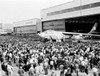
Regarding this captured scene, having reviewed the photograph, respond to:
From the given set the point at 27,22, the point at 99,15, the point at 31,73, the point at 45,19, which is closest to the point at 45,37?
the point at 99,15

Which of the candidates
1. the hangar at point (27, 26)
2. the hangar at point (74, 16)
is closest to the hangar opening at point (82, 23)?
the hangar at point (74, 16)

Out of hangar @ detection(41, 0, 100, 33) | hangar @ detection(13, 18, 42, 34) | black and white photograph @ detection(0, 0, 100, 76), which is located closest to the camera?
black and white photograph @ detection(0, 0, 100, 76)

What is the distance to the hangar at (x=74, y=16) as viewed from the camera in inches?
1768

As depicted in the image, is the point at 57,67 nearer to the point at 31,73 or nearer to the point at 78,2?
the point at 31,73

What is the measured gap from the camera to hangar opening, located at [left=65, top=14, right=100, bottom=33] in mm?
46806

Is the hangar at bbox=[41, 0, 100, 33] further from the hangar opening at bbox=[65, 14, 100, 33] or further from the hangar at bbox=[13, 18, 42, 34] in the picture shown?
the hangar at bbox=[13, 18, 42, 34]

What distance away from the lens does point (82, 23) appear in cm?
5116

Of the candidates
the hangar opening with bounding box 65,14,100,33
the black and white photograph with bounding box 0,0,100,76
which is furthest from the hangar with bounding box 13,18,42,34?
the hangar opening with bounding box 65,14,100,33

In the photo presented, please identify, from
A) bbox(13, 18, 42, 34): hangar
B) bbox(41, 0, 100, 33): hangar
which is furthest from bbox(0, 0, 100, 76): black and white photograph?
bbox(13, 18, 42, 34): hangar

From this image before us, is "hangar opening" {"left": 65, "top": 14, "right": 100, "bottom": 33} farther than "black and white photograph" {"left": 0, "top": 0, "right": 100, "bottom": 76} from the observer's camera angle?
Yes

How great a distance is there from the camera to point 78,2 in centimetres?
4941

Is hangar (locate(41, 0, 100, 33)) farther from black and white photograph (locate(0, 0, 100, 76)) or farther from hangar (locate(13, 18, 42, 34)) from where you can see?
hangar (locate(13, 18, 42, 34))

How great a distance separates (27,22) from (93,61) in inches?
3281

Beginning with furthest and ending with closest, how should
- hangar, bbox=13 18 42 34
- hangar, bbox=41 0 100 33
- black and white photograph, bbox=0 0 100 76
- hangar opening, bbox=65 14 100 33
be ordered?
hangar, bbox=13 18 42 34 → hangar opening, bbox=65 14 100 33 → hangar, bbox=41 0 100 33 → black and white photograph, bbox=0 0 100 76
